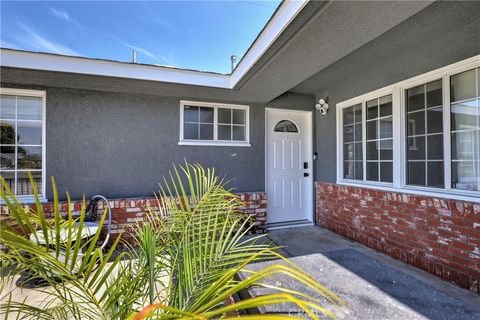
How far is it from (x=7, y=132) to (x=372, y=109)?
6.03m

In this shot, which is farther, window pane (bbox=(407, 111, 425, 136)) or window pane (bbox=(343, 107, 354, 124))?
window pane (bbox=(343, 107, 354, 124))

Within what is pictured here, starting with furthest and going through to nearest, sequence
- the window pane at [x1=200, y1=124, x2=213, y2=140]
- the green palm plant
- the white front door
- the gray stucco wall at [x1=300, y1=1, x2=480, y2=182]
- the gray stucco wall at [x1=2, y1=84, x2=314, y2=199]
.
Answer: the white front door < the window pane at [x1=200, y1=124, x2=213, y2=140] < the gray stucco wall at [x1=2, y1=84, x2=314, y2=199] < the gray stucco wall at [x1=300, y1=1, x2=480, y2=182] < the green palm plant

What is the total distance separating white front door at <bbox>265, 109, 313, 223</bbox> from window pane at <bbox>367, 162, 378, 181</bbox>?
131 cm

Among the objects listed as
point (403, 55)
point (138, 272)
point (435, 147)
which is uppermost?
point (403, 55)

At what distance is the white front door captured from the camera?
4891 millimetres

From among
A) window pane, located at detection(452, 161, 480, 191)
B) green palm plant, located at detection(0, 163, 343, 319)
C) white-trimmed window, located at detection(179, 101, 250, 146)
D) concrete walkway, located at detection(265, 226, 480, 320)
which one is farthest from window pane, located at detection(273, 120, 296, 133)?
green palm plant, located at detection(0, 163, 343, 319)

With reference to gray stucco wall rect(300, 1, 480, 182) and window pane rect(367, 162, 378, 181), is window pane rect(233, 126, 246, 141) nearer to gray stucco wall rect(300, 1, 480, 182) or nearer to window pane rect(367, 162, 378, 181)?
gray stucco wall rect(300, 1, 480, 182)

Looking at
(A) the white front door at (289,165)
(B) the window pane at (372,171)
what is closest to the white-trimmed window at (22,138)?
(A) the white front door at (289,165)

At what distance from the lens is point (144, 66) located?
3.36m

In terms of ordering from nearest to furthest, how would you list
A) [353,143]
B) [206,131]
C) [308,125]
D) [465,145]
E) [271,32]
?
[271,32]
[465,145]
[353,143]
[206,131]
[308,125]

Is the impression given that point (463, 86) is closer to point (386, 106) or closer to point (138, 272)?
point (386, 106)

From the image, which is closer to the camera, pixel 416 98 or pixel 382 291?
pixel 382 291

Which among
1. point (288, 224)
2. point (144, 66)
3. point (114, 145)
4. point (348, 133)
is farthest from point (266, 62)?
→ point (288, 224)

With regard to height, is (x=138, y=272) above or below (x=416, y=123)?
below
